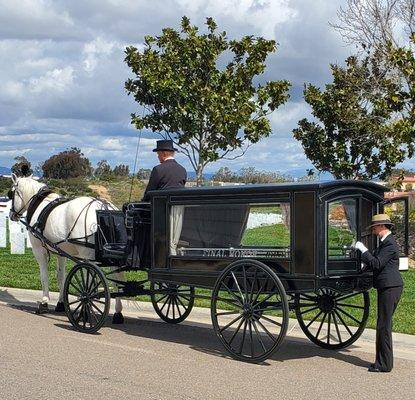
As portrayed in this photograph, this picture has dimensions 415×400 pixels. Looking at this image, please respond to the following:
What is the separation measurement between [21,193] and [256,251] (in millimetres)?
5269

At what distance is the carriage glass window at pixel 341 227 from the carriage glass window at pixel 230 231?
47cm

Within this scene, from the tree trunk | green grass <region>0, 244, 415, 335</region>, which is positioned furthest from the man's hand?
the tree trunk

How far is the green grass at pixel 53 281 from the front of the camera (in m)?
10.9

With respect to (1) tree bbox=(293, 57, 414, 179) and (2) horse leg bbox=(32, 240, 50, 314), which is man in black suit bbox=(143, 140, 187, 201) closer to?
(2) horse leg bbox=(32, 240, 50, 314)

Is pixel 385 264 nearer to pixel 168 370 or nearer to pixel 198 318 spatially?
pixel 168 370

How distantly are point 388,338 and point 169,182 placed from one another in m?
3.51

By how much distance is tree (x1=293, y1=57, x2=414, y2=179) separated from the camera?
937 inches

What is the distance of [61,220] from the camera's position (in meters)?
11.6

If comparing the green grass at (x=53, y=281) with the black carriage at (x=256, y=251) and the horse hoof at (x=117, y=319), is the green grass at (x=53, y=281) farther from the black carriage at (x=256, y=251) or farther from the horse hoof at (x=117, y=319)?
the horse hoof at (x=117, y=319)

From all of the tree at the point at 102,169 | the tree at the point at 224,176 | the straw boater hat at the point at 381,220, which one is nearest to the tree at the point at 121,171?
the tree at the point at 102,169

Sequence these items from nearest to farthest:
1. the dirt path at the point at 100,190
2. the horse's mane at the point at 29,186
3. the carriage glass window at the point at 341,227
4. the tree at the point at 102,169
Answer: the carriage glass window at the point at 341,227 → the horse's mane at the point at 29,186 → the dirt path at the point at 100,190 → the tree at the point at 102,169

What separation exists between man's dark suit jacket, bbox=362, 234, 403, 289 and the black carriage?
417 mm

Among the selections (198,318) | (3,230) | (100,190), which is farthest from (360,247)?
(100,190)

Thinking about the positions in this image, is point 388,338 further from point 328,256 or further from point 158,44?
point 158,44
